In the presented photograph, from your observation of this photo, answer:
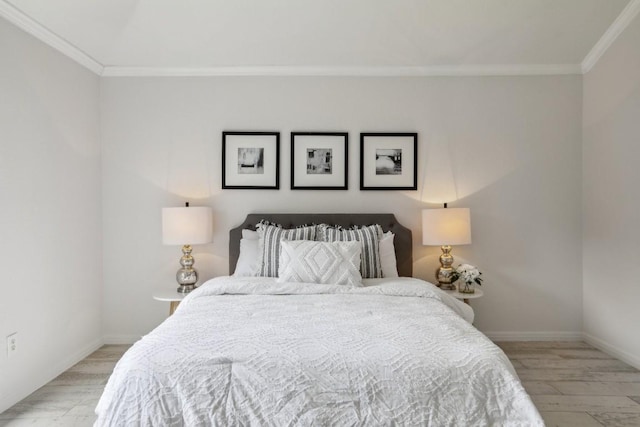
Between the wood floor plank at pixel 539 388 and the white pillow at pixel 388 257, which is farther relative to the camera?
the white pillow at pixel 388 257

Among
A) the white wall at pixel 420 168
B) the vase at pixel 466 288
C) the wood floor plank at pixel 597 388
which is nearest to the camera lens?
the wood floor plank at pixel 597 388

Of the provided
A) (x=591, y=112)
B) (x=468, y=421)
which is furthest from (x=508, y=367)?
(x=591, y=112)

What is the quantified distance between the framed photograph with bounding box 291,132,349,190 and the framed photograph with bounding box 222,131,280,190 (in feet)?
0.57

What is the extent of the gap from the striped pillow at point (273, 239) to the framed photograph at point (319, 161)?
0.47 meters

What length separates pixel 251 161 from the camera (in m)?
3.66

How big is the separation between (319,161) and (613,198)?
2.45 metres

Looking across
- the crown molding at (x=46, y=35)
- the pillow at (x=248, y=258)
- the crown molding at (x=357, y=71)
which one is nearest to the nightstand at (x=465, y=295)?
the pillow at (x=248, y=258)

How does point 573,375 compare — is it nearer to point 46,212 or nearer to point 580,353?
point 580,353

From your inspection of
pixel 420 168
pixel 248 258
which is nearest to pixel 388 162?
pixel 420 168

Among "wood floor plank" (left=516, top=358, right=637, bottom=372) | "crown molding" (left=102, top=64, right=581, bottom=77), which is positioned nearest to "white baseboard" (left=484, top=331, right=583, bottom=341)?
"wood floor plank" (left=516, top=358, right=637, bottom=372)

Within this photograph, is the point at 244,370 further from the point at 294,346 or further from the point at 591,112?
the point at 591,112

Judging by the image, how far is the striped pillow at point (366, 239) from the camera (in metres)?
3.15

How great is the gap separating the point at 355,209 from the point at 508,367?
2216 millimetres

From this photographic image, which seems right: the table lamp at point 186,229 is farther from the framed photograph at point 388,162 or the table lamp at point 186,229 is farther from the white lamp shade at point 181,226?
the framed photograph at point 388,162
